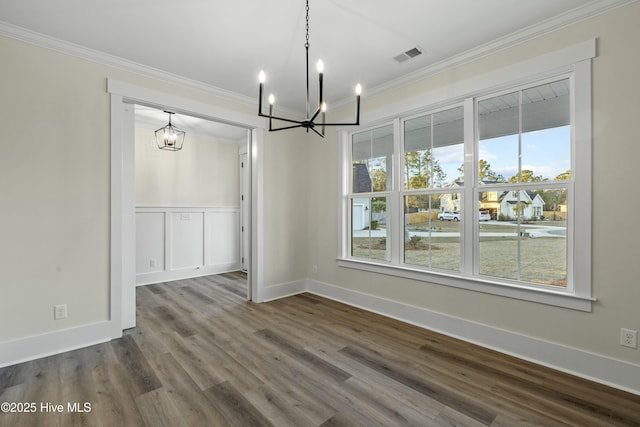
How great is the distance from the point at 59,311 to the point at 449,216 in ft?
12.4

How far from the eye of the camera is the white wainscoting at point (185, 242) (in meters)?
4.89

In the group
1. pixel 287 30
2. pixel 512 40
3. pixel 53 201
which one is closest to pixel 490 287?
pixel 512 40

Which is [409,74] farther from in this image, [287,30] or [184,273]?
[184,273]

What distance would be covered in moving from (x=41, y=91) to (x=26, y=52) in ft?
1.05

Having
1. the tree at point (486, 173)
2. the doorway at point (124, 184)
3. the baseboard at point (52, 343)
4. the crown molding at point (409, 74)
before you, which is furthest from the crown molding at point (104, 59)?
the tree at point (486, 173)

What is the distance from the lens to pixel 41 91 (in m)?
2.53

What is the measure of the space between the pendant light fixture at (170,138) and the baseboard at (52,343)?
3.03m

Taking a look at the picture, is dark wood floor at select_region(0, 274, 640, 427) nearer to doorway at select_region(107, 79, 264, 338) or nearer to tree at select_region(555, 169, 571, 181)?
doorway at select_region(107, 79, 264, 338)

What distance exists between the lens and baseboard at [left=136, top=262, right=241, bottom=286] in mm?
4850

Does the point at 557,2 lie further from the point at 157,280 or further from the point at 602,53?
the point at 157,280

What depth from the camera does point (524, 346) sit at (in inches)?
95.7

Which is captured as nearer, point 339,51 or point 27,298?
point 27,298

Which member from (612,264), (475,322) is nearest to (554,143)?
(612,264)

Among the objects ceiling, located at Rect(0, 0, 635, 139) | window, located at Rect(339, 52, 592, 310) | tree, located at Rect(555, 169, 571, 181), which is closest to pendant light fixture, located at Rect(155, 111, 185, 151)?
ceiling, located at Rect(0, 0, 635, 139)
